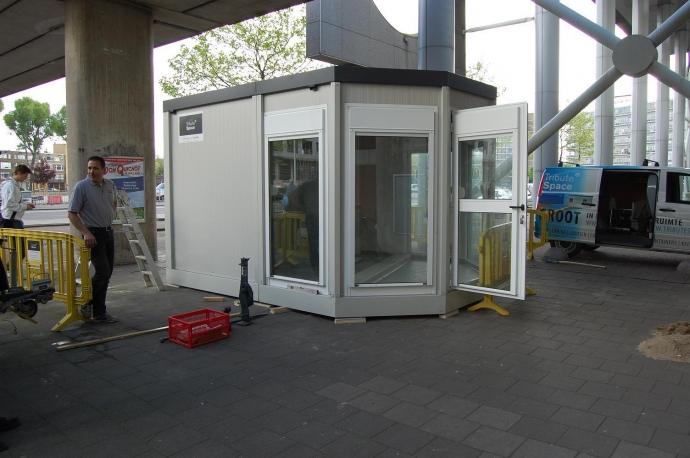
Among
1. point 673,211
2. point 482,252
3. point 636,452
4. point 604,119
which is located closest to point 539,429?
point 636,452

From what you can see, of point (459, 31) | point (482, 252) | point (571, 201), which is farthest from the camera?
point (459, 31)

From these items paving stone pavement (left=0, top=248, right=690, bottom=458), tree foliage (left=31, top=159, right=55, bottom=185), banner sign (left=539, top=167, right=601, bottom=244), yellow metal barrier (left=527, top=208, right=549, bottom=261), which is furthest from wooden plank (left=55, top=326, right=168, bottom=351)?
tree foliage (left=31, top=159, right=55, bottom=185)

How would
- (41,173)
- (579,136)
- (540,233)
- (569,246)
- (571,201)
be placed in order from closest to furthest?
(571,201) < (540,233) < (569,246) < (579,136) < (41,173)

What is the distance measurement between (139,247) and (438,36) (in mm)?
8133

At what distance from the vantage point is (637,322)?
638 centimetres

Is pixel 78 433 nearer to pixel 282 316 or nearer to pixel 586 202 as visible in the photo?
pixel 282 316

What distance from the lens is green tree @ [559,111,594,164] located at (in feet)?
174

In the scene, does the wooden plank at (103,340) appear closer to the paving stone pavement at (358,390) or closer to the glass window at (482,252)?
the paving stone pavement at (358,390)

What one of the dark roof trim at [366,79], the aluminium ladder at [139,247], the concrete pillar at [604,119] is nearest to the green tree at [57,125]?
the concrete pillar at [604,119]

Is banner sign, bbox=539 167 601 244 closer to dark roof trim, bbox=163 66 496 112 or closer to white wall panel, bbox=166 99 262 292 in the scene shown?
dark roof trim, bbox=163 66 496 112

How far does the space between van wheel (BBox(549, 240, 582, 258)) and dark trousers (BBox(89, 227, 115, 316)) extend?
30.3 ft

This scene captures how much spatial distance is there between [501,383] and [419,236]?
2.57 meters

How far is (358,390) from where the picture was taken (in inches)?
166

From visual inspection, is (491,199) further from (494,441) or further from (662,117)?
(662,117)
